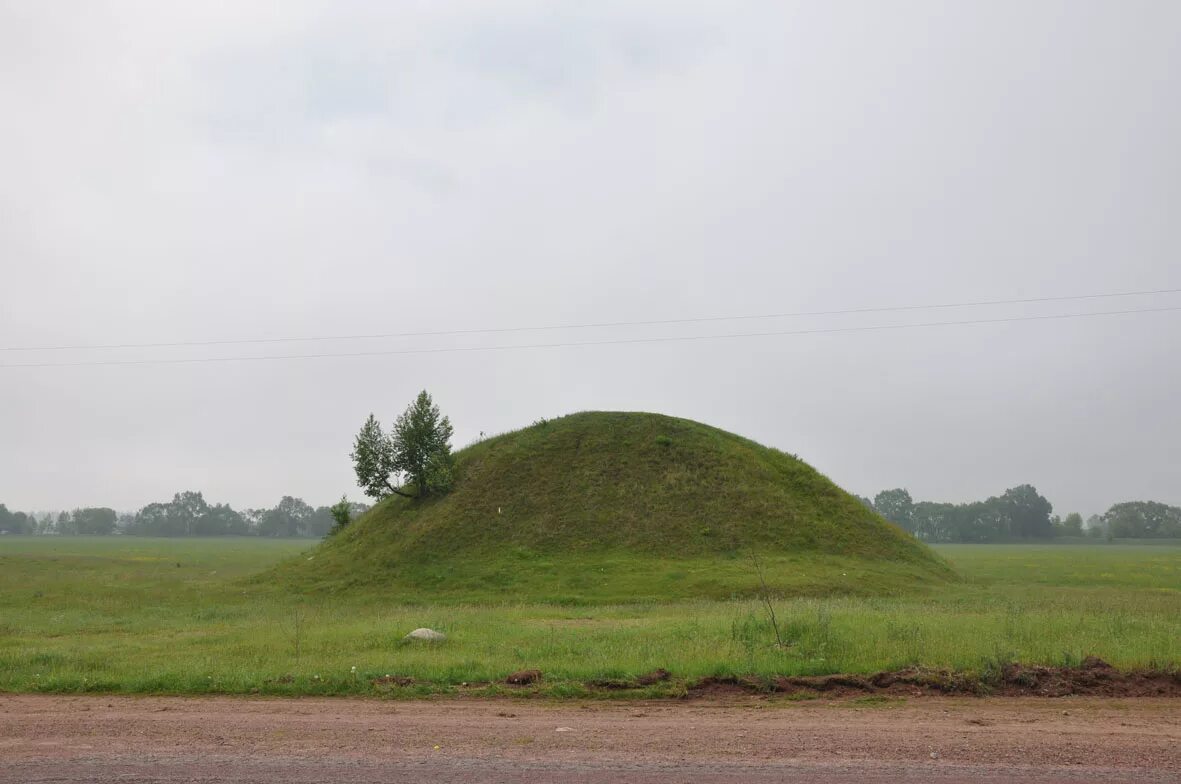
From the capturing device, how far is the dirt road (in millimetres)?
8453

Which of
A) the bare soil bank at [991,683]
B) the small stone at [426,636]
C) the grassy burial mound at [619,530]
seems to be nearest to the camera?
the bare soil bank at [991,683]

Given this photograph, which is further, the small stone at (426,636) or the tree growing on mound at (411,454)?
the tree growing on mound at (411,454)

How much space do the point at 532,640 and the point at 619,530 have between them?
2423 centimetres

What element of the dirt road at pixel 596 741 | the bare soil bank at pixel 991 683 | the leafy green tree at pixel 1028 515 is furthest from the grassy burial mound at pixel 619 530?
the leafy green tree at pixel 1028 515

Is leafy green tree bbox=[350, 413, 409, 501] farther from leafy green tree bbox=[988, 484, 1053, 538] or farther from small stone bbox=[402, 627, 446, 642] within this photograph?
leafy green tree bbox=[988, 484, 1053, 538]

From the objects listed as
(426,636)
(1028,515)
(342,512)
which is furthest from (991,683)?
(1028,515)

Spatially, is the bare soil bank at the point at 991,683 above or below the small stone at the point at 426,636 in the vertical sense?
above

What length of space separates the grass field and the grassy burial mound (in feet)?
13.1

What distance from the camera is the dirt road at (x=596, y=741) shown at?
845 cm

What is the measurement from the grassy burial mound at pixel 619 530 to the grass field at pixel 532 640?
13.1 ft

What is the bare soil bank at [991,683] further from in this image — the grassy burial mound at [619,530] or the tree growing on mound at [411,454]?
the tree growing on mound at [411,454]

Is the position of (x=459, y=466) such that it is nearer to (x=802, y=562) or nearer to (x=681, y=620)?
(x=802, y=562)

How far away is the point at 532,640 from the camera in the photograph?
60.9 feet

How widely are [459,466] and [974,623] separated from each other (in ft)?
123
